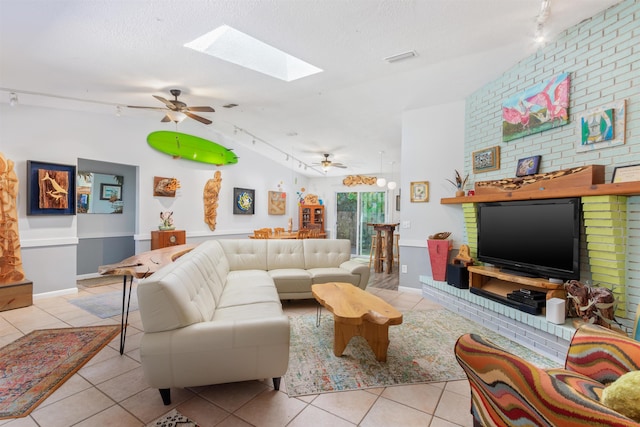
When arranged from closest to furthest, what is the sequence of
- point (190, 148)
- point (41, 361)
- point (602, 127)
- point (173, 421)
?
point (173, 421)
point (41, 361)
point (602, 127)
point (190, 148)

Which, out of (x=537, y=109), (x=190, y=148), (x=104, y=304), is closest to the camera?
(x=537, y=109)

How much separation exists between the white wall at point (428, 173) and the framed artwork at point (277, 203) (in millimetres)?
4214

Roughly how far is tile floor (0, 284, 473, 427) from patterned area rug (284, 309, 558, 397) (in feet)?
0.33

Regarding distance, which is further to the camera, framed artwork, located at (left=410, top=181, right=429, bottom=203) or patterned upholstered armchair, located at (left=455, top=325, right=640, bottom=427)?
framed artwork, located at (left=410, top=181, right=429, bottom=203)

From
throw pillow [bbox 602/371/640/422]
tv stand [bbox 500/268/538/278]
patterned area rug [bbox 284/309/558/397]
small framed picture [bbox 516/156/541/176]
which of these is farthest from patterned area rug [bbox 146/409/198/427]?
small framed picture [bbox 516/156/541/176]

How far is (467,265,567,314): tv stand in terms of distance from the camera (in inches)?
107

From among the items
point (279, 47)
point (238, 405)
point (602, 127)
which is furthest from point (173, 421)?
point (602, 127)

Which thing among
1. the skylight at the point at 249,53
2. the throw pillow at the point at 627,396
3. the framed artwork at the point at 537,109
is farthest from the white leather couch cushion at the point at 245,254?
the throw pillow at the point at 627,396

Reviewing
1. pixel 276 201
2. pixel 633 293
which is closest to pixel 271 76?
pixel 633 293

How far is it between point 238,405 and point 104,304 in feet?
10.2

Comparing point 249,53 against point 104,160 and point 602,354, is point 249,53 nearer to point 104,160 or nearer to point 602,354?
point 104,160

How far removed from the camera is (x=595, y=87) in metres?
2.58

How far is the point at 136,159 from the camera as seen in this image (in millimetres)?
5176

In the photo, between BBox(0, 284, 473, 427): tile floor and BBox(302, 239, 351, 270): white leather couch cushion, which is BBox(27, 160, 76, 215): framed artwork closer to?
BBox(0, 284, 473, 427): tile floor
